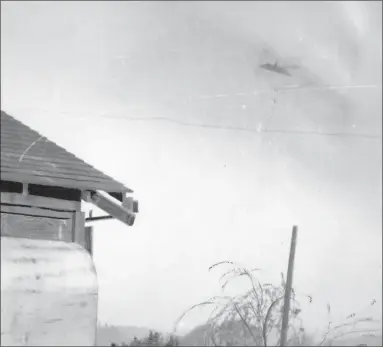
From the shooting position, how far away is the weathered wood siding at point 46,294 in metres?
8.57

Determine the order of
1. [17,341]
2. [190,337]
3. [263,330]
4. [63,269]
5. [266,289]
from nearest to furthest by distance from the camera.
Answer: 1. [17,341]
2. [63,269]
3. [263,330]
4. [266,289]
5. [190,337]

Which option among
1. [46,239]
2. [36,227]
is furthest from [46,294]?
[36,227]

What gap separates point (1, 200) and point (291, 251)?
848cm

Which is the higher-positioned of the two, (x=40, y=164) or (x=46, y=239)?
(x=40, y=164)

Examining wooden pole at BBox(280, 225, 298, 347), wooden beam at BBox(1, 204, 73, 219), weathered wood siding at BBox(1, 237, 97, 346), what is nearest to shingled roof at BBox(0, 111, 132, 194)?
wooden beam at BBox(1, 204, 73, 219)

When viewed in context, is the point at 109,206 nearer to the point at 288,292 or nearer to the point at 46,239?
the point at 46,239

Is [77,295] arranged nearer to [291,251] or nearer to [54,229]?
[54,229]

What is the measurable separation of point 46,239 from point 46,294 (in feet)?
2.89

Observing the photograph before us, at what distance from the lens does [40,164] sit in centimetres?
933

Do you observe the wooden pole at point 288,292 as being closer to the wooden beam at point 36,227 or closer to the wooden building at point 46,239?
the wooden building at point 46,239

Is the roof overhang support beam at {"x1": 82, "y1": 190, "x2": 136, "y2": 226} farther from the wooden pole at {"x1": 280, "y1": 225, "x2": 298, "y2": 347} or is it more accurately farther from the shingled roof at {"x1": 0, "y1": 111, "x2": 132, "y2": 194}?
the wooden pole at {"x1": 280, "y1": 225, "x2": 298, "y2": 347}

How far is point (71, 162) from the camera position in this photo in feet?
32.7

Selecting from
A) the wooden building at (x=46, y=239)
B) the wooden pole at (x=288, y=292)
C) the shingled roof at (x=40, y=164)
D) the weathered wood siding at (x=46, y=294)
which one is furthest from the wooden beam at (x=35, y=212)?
the wooden pole at (x=288, y=292)

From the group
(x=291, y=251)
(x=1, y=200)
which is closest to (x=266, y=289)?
(x=291, y=251)
